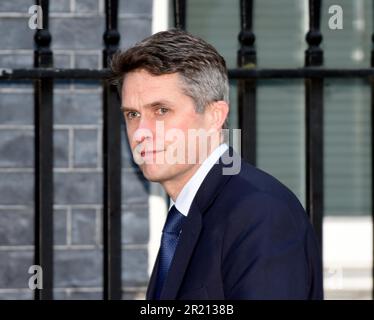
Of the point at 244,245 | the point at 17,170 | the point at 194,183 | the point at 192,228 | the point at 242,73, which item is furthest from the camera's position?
the point at 17,170

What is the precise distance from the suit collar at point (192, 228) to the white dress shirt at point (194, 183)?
3 centimetres

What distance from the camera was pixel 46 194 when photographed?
10.0ft

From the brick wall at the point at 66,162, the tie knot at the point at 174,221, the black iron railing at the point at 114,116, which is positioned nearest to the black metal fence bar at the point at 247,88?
the black iron railing at the point at 114,116

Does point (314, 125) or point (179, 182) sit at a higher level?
point (314, 125)

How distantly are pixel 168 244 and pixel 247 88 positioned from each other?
59 cm

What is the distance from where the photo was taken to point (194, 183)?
2604 mm

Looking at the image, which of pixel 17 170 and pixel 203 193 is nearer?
pixel 203 193

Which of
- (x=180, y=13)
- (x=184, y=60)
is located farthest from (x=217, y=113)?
(x=180, y=13)

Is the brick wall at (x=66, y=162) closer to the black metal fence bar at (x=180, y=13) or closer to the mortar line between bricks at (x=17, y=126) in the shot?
the mortar line between bricks at (x=17, y=126)

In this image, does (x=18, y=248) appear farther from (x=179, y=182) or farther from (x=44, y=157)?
(x=179, y=182)

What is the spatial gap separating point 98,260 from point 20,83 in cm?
85

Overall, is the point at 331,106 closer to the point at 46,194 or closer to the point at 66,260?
the point at 66,260

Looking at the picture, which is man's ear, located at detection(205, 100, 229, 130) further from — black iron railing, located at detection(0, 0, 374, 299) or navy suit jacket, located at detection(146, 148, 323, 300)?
black iron railing, located at detection(0, 0, 374, 299)

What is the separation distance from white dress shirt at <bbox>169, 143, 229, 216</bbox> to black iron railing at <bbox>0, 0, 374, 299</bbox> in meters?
0.43
